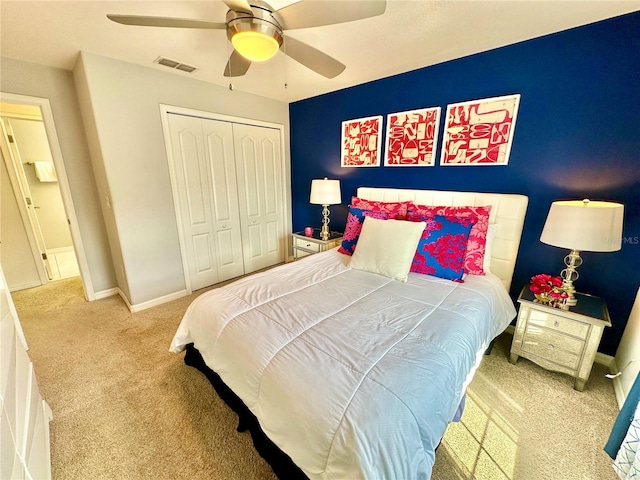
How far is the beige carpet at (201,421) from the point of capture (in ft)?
4.21

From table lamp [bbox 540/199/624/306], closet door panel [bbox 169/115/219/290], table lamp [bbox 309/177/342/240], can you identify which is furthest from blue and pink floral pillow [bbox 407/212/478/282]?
closet door panel [bbox 169/115/219/290]

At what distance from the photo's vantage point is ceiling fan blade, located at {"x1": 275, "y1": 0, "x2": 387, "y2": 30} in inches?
44.7

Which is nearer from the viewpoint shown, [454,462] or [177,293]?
[454,462]

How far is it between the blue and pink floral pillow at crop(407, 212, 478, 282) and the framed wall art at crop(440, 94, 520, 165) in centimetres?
64

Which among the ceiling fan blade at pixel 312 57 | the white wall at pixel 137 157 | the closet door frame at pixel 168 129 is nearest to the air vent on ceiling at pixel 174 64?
the white wall at pixel 137 157

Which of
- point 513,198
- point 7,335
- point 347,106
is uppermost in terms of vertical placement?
point 347,106

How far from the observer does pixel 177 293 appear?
10.0 ft

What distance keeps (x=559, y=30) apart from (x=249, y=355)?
2965 millimetres

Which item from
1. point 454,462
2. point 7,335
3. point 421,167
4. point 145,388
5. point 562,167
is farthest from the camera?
point 421,167

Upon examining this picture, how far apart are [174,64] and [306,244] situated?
232cm

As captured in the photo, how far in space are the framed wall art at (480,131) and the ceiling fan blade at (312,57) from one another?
1313 mm

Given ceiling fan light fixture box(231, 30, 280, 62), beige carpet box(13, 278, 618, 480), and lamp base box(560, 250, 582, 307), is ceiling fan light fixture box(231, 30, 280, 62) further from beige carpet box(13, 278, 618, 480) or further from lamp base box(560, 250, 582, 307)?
lamp base box(560, 250, 582, 307)

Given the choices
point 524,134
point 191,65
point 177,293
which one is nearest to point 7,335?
point 177,293

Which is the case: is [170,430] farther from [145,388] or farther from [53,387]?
[53,387]
